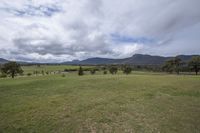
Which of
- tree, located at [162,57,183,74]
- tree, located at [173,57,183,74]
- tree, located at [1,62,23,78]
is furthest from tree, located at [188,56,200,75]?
tree, located at [1,62,23,78]

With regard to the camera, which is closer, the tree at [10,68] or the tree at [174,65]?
the tree at [10,68]

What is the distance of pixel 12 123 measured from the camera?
11336mm

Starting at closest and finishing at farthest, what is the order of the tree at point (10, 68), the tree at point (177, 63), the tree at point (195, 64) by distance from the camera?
1. the tree at point (10, 68)
2. the tree at point (195, 64)
3. the tree at point (177, 63)

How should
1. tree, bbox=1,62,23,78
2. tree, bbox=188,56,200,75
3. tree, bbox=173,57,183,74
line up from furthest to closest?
1. tree, bbox=173,57,183,74
2. tree, bbox=188,56,200,75
3. tree, bbox=1,62,23,78

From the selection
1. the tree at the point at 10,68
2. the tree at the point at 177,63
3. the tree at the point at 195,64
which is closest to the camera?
the tree at the point at 10,68

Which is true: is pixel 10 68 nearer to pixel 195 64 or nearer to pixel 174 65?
pixel 174 65

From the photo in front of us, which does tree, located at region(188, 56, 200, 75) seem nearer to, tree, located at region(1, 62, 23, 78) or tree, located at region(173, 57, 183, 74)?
tree, located at region(173, 57, 183, 74)

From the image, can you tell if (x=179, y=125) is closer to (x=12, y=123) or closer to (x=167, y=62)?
(x=12, y=123)

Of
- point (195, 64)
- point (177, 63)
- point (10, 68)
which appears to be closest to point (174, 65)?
point (177, 63)

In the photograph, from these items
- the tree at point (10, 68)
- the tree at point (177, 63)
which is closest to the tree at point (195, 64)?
the tree at point (177, 63)

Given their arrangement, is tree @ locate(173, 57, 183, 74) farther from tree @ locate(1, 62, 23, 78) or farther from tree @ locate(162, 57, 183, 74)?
tree @ locate(1, 62, 23, 78)

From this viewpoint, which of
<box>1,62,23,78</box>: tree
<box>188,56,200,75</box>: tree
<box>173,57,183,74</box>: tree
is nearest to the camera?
<box>1,62,23,78</box>: tree

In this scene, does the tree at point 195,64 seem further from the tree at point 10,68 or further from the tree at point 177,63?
the tree at point 10,68

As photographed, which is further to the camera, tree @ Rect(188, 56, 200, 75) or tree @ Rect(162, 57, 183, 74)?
tree @ Rect(162, 57, 183, 74)
